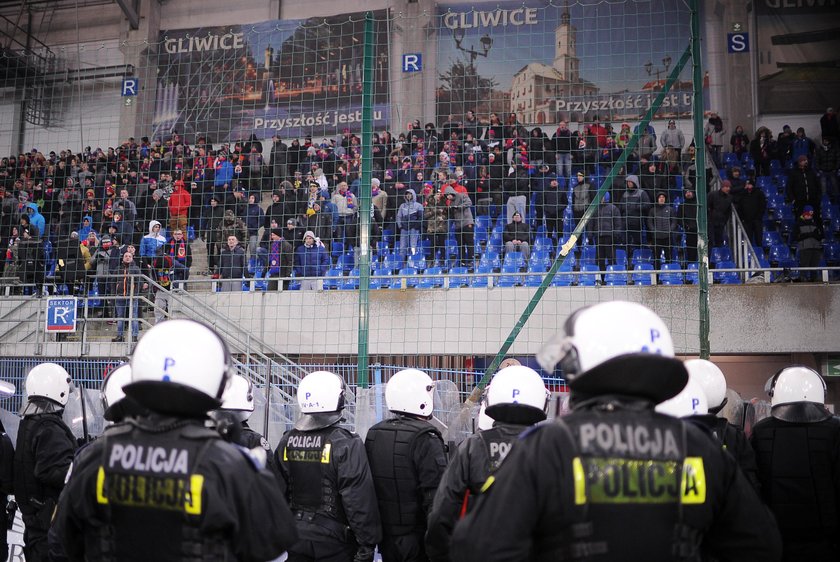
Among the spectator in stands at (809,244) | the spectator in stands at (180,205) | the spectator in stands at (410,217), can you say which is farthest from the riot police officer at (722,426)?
the spectator in stands at (180,205)

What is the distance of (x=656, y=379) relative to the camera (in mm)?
2287

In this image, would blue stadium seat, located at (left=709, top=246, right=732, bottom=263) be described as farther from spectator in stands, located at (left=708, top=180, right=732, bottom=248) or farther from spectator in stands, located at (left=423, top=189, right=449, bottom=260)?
spectator in stands, located at (left=423, top=189, right=449, bottom=260)

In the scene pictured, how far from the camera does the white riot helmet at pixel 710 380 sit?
4605mm

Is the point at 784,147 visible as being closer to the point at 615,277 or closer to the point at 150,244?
the point at 615,277

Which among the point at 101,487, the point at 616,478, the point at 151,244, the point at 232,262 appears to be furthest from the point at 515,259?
the point at 616,478

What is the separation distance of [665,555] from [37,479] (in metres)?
4.32

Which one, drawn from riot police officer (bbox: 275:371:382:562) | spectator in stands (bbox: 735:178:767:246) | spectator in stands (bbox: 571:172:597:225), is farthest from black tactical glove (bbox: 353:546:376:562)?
spectator in stands (bbox: 735:178:767:246)

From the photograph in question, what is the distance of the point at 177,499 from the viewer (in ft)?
8.22

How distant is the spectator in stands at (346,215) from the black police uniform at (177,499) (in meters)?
8.88

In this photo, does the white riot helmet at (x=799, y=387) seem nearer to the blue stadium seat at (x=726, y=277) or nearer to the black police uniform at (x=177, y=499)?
the black police uniform at (x=177, y=499)

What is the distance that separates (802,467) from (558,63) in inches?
450

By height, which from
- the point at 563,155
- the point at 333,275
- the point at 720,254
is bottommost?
the point at 333,275

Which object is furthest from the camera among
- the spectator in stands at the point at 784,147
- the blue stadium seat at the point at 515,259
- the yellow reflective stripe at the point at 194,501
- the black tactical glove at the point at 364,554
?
the spectator in stands at the point at 784,147

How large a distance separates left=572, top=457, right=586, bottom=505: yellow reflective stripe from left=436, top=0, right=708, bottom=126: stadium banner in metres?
10.7
